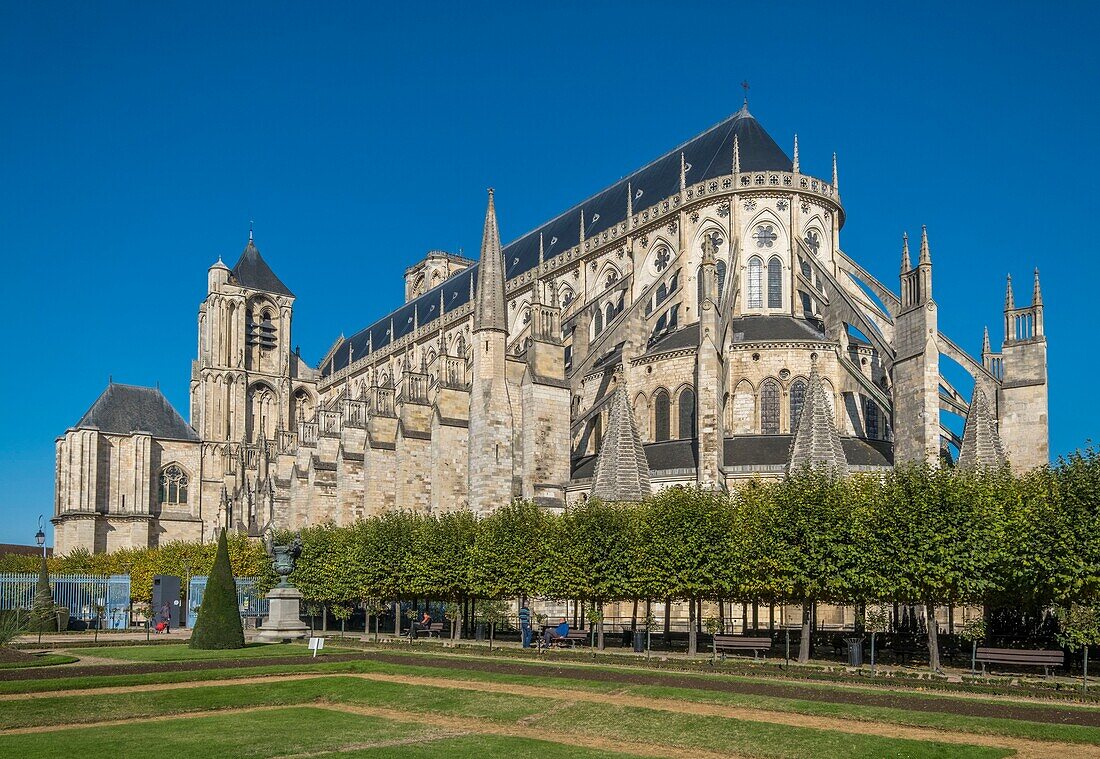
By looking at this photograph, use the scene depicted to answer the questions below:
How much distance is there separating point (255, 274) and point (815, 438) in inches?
2647

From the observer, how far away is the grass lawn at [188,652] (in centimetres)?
2781

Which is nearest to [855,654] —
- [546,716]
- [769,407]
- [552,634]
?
[552,634]

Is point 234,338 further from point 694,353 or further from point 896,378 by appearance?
point 896,378

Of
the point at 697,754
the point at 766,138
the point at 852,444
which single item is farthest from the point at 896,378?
the point at 697,754

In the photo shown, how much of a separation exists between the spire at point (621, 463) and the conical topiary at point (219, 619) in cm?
1204

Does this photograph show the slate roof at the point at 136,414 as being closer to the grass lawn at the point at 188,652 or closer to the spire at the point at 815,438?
the grass lawn at the point at 188,652

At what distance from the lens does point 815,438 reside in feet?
115

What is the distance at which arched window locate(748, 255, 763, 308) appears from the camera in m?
49.2

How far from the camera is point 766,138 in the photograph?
177ft

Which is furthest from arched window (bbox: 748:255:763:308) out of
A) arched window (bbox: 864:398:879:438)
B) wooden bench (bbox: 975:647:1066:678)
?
wooden bench (bbox: 975:647:1066:678)

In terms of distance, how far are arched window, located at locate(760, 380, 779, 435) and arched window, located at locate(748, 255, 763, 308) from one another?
6682mm

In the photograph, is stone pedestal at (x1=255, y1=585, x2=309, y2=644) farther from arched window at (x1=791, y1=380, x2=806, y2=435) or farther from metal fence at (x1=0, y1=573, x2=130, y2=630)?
arched window at (x1=791, y1=380, x2=806, y2=435)

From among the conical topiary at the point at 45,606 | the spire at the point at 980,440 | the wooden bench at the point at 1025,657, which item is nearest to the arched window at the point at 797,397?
the spire at the point at 980,440

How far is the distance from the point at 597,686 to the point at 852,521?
9.56 m
